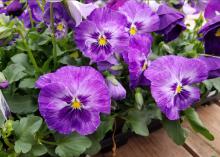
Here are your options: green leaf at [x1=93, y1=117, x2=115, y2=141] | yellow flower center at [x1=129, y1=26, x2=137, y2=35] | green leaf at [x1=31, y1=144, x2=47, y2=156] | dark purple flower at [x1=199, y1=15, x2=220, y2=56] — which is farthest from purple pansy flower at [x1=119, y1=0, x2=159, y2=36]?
green leaf at [x1=31, y1=144, x2=47, y2=156]

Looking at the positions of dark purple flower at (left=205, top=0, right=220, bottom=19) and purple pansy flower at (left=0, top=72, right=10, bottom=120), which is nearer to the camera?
purple pansy flower at (left=0, top=72, right=10, bottom=120)

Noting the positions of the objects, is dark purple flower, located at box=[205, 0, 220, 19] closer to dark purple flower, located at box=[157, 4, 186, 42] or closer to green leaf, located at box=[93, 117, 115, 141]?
dark purple flower, located at box=[157, 4, 186, 42]

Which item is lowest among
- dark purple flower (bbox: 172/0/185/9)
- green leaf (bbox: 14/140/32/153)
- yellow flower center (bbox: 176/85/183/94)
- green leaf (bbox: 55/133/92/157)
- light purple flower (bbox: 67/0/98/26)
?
green leaf (bbox: 55/133/92/157)

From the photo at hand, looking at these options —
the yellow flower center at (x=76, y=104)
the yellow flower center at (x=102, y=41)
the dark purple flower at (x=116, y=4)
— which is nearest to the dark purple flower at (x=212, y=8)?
the dark purple flower at (x=116, y=4)

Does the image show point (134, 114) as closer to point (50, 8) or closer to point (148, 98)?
point (148, 98)

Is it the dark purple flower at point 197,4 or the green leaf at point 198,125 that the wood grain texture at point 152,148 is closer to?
the green leaf at point 198,125

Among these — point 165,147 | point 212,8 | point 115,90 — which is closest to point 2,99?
point 115,90

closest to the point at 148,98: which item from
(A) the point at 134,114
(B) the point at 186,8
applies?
(A) the point at 134,114
